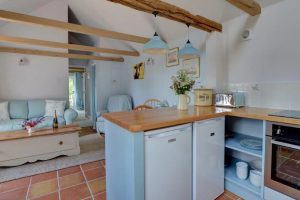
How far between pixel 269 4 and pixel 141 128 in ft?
6.82

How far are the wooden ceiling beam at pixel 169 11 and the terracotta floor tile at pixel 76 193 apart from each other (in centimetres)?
206

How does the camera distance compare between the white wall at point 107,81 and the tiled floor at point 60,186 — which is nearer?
the tiled floor at point 60,186

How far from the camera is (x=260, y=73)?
2.09 metres

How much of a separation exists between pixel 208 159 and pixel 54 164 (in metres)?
2.37

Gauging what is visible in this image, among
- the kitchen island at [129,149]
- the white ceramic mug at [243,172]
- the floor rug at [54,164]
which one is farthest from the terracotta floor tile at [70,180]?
the white ceramic mug at [243,172]

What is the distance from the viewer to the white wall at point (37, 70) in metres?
4.18

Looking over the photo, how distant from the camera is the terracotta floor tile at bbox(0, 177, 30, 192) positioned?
2031 millimetres

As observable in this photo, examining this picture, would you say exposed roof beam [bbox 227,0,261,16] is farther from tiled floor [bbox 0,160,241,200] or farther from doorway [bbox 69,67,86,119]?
doorway [bbox 69,67,86,119]

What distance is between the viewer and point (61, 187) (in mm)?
2053

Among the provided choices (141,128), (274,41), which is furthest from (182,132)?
(274,41)

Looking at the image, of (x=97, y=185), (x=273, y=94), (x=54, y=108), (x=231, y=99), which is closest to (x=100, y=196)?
(x=97, y=185)

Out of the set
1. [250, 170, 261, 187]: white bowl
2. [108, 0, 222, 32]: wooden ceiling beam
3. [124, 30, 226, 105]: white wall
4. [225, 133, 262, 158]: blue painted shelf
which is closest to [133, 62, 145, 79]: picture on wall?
[124, 30, 226, 105]: white wall

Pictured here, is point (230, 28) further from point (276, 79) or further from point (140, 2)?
point (140, 2)

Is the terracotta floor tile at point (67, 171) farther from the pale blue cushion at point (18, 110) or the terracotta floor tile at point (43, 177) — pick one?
the pale blue cushion at point (18, 110)
